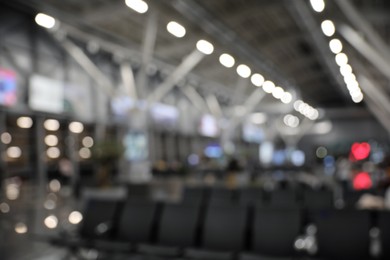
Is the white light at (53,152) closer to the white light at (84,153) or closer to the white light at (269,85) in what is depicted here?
the white light at (84,153)

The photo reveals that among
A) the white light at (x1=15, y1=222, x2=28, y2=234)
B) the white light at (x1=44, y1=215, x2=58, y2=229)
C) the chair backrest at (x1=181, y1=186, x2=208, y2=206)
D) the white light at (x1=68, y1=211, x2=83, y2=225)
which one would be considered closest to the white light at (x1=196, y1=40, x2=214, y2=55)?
the chair backrest at (x1=181, y1=186, x2=208, y2=206)

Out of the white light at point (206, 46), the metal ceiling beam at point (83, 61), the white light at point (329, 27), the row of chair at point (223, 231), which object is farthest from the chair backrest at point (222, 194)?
the metal ceiling beam at point (83, 61)

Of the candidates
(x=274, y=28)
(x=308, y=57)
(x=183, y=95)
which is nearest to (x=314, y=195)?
(x=274, y=28)

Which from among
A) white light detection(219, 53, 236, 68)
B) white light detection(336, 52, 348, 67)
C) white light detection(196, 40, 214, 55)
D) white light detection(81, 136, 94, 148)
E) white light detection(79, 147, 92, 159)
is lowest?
white light detection(79, 147, 92, 159)

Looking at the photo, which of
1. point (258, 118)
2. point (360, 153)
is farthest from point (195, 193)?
point (258, 118)

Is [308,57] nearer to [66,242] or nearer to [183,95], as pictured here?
[183,95]

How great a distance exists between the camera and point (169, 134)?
2850 centimetres

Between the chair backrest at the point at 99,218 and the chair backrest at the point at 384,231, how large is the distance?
150 inches

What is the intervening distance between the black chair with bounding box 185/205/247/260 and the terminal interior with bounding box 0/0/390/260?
0.06 feet

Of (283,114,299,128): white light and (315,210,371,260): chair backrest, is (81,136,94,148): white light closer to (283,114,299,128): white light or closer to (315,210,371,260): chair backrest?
(315,210,371,260): chair backrest

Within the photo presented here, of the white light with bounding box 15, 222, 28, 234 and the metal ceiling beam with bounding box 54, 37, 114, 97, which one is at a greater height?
the metal ceiling beam with bounding box 54, 37, 114, 97

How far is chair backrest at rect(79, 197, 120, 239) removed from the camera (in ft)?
20.7

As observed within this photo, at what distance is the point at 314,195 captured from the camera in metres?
7.98

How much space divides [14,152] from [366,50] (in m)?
13.4
